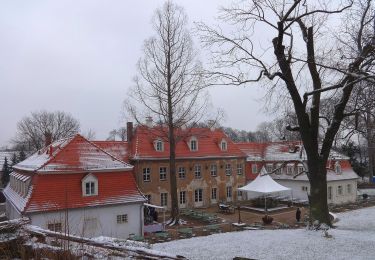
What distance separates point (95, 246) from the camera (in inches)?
242

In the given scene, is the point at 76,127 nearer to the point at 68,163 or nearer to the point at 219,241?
the point at 68,163

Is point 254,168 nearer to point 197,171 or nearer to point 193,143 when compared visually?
point 197,171

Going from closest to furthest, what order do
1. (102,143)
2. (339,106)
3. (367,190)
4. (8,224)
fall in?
1. (8,224)
2. (339,106)
3. (102,143)
4. (367,190)

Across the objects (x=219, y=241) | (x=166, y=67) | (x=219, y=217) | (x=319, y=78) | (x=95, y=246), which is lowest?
(x=219, y=217)

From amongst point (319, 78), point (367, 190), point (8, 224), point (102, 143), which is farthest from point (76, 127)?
point (8, 224)

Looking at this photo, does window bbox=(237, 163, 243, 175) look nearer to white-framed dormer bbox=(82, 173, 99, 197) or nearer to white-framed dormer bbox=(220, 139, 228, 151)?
white-framed dormer bbox=(220, 139, 228, 151)

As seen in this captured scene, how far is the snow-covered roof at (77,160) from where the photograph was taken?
22766mm

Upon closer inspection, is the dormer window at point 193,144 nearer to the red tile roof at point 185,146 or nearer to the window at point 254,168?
the red tile roof at point 185,146

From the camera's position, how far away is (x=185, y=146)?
39.3m

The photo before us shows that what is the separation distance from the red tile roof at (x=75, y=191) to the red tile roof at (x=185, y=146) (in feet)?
31.2

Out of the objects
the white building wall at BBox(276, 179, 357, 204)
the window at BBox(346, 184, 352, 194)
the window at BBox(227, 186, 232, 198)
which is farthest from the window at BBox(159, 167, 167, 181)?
the window at BBox(346, 184, 352, 194)

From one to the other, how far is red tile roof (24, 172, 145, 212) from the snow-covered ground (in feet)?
37.1

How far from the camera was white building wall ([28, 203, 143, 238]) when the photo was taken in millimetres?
21500

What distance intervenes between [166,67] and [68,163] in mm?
8740
